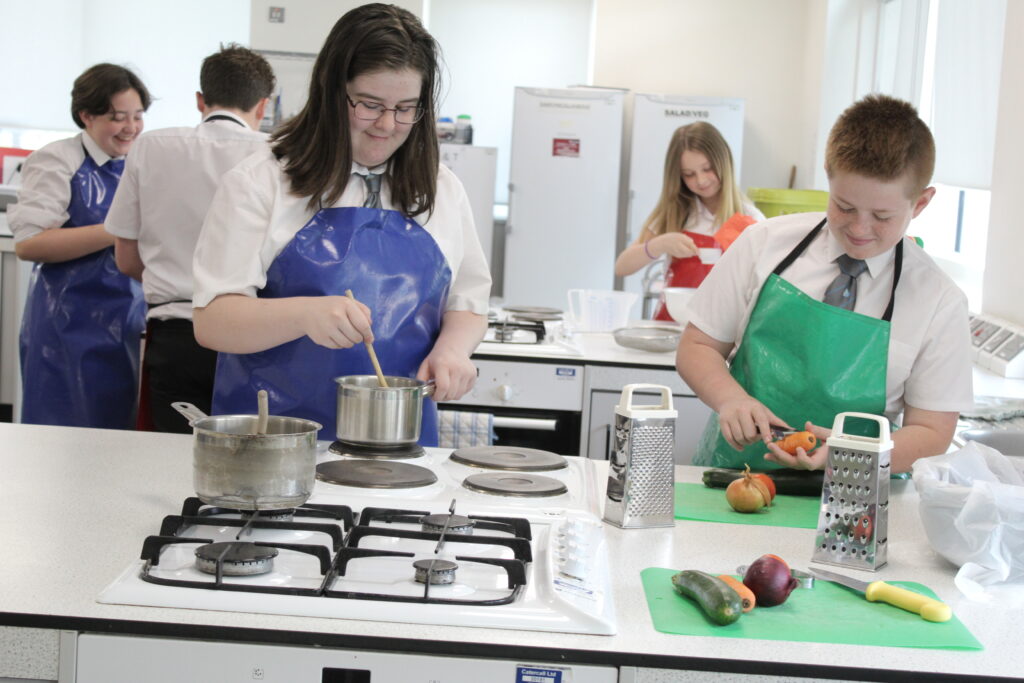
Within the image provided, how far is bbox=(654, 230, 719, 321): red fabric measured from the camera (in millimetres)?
3768

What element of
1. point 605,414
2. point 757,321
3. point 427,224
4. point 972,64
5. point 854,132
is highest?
point 972,64

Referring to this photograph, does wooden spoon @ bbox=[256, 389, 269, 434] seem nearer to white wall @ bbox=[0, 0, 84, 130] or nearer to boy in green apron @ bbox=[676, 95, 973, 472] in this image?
boy in green apron @ bbox=[676, 95, 973, 472]

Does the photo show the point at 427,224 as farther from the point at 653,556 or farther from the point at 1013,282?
the point at 1013,282

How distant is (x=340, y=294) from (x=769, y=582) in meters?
0.90

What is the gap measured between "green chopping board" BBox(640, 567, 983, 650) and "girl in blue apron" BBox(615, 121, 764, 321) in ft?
7.80

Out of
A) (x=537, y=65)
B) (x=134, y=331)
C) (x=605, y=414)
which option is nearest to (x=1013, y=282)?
(x=605, y=414)

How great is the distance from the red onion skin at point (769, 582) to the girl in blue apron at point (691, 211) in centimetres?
240

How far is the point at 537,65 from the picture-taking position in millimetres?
7199

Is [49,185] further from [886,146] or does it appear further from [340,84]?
[886,146]

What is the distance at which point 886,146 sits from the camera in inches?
68.2

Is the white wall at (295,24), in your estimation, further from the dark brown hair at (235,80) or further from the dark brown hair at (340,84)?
the dark brown hair at (340,84)

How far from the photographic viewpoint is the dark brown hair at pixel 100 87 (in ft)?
10.6

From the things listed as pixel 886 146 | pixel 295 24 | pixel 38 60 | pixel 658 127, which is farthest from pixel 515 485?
pixel 38 60

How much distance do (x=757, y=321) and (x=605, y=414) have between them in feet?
4.45
